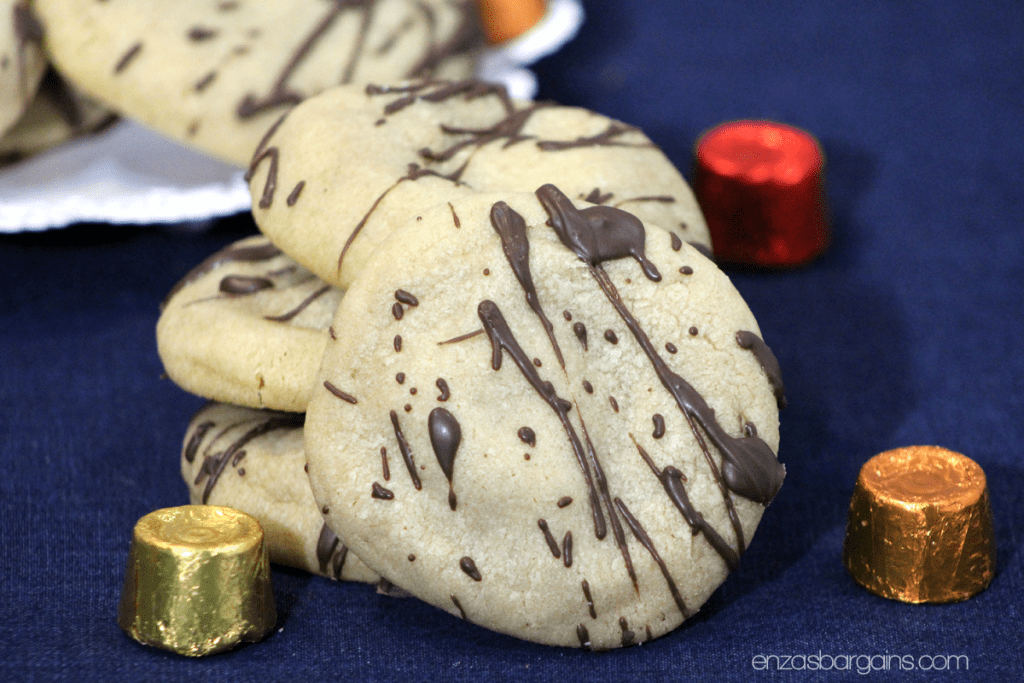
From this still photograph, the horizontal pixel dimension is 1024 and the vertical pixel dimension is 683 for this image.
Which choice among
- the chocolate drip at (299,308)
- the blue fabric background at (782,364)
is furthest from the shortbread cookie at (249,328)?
the blue fabric background at (782,364)

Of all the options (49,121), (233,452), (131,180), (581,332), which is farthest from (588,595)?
(49,121)

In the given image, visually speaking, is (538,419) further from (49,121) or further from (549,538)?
(49,121)

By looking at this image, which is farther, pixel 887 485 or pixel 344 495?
pixel 887 485

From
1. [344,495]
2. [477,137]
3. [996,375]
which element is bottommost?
[996,375]

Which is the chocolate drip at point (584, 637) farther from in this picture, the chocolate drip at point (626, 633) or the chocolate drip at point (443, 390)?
the chocolate drip at point (443, 390)

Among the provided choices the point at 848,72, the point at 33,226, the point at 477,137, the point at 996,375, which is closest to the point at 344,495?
the point at 477,137

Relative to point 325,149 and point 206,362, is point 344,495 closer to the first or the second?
point 206,362

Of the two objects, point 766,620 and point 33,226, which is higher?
point 33,226
